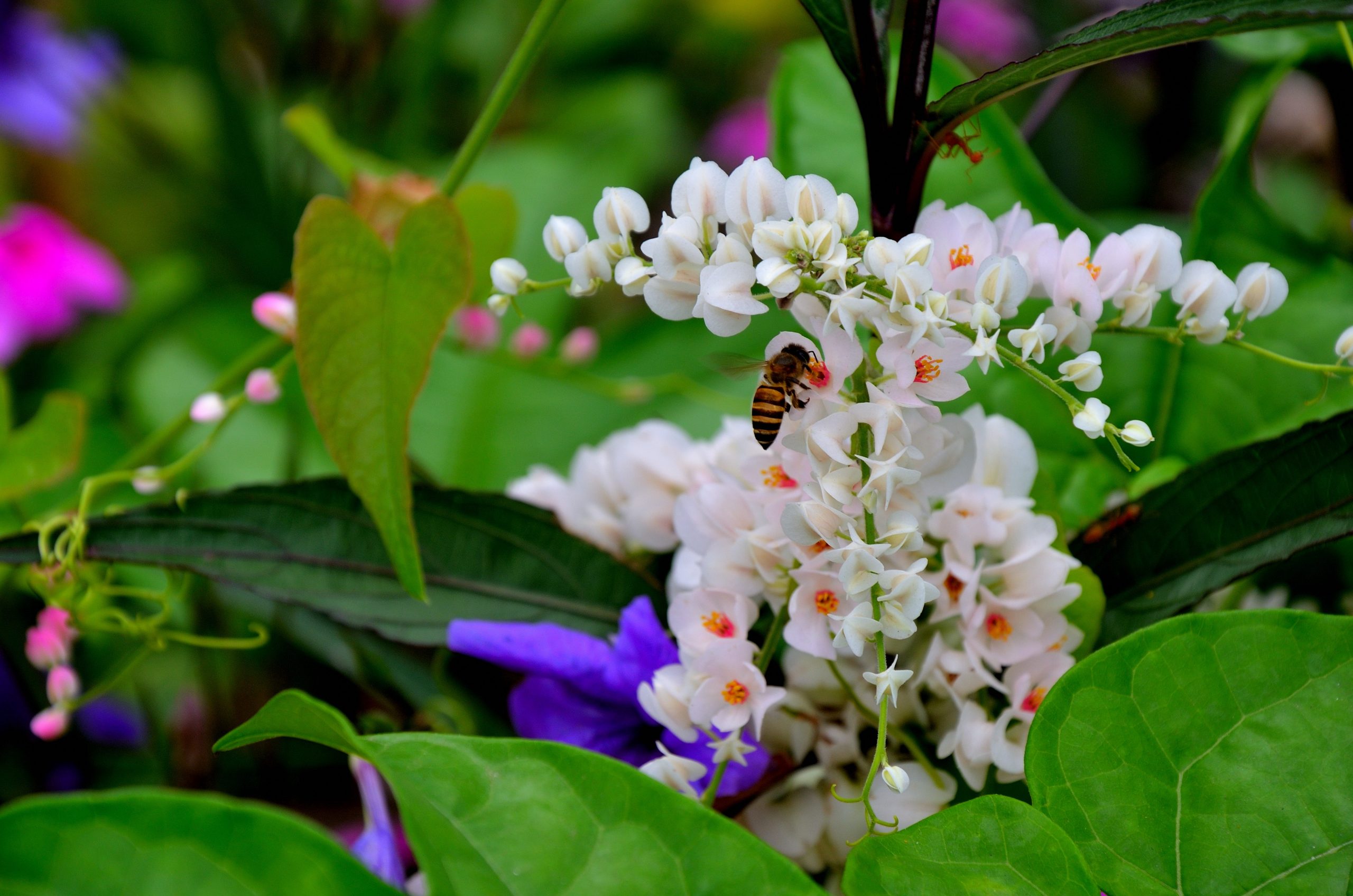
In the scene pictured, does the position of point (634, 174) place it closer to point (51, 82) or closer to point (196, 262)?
point (196, 262)

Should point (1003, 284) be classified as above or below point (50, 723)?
above

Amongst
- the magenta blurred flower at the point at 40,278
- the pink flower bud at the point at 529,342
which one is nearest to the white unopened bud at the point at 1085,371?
the pink flower bud at the point at 529,342

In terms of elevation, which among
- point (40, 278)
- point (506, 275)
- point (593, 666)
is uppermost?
point (506, 275)

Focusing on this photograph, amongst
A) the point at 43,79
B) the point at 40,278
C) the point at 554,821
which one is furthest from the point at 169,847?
the point at 43,79

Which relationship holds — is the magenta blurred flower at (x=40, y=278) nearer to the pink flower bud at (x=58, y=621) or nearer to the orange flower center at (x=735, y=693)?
the pink flower bud at (x=58, y=621)

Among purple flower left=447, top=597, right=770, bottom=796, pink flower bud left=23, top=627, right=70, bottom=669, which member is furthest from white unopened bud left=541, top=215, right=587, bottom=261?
pink flower bud left=23, top=627, right=70, bottom=669

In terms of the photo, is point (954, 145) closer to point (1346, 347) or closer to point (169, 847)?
point (1346, 347)

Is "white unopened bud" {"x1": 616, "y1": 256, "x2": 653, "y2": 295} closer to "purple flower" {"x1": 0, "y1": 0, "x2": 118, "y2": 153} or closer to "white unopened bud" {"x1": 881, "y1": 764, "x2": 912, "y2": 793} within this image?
"white unopened bud" {"x1": 881, "y1": 764, "x2": 912, "y2": 793}
